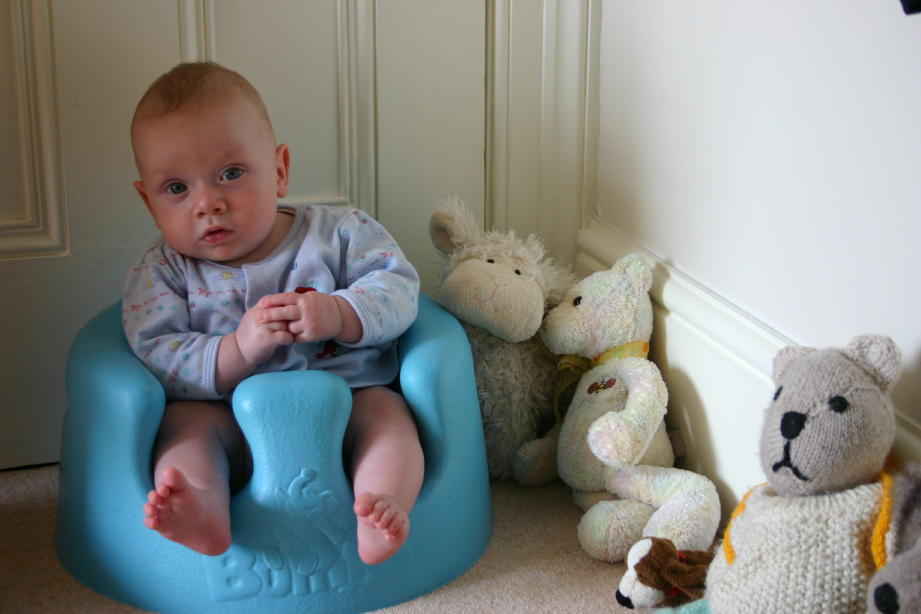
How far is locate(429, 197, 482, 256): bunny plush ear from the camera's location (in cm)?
139

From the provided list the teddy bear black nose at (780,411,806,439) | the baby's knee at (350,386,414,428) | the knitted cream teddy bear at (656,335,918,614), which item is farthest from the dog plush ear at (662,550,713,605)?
the baby's knee at (350,386,414,428)

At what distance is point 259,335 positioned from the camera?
3.64 feet

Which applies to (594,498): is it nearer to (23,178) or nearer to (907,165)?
(907,165)

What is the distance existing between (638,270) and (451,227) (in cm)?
27

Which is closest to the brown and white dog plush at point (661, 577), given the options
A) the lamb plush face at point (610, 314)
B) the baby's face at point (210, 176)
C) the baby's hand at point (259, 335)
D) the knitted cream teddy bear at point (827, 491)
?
the knitted cream teddy bear at point (827, 491)

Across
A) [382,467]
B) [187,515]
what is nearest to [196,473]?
[187,515]

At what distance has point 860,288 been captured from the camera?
38.1 inches

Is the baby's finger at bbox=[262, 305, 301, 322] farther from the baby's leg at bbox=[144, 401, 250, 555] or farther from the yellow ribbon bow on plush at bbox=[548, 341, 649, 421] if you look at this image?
the yellow ribbon bow on plush at bbox=[548, 341, 649, 421]

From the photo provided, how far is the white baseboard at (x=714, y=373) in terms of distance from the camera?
1.13 meters

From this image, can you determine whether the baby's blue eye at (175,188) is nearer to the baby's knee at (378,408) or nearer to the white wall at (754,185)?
the baby's knee at (378,408)

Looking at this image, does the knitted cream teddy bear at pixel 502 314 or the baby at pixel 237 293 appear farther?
the knitted cream teddy bear at pixel 502 314

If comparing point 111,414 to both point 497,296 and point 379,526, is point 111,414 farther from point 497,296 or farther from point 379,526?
point 497,296

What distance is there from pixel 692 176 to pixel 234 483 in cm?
69

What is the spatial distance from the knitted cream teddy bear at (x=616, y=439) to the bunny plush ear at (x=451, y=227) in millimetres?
169
